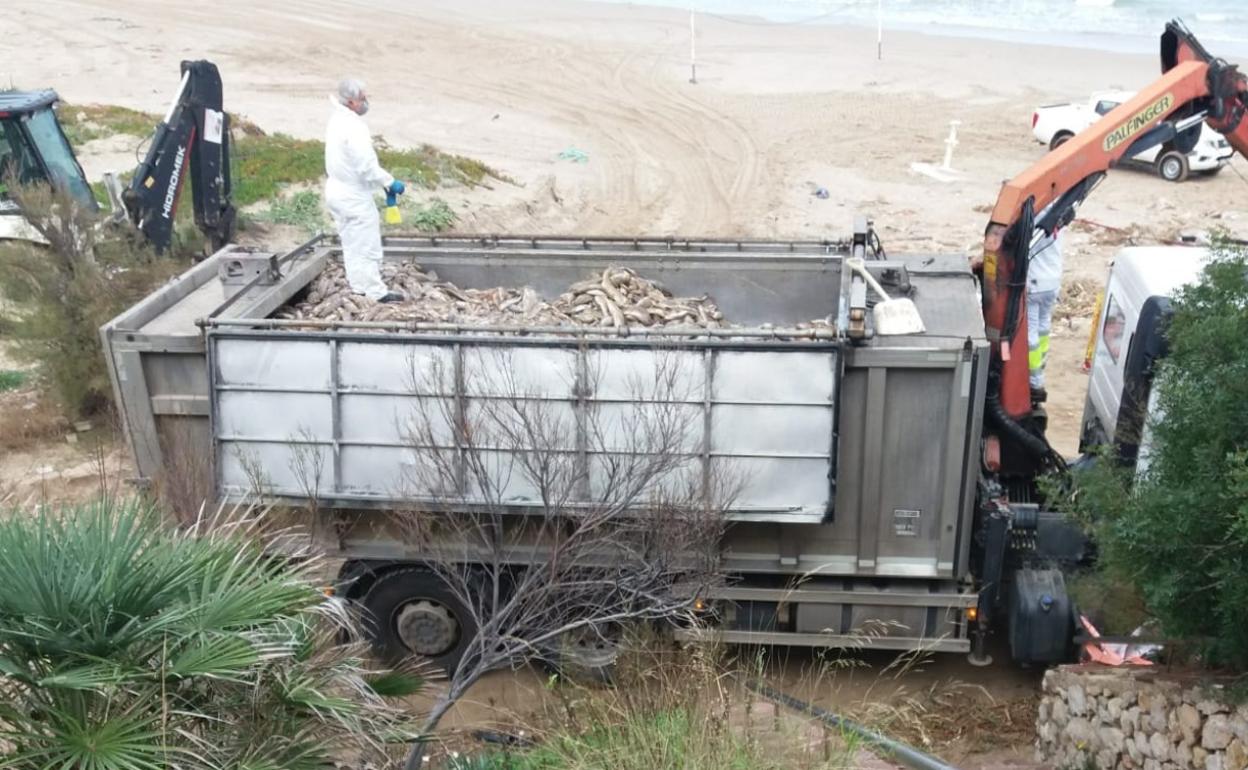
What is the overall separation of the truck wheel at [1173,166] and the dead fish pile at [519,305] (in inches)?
681

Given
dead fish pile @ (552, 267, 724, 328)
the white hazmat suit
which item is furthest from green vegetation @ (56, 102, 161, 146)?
dead fish pile @ (552, 267, 724, 328)

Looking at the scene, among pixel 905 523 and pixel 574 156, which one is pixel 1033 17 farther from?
pixel 905 523

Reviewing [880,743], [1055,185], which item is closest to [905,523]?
[880,743]

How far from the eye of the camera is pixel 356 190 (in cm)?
986

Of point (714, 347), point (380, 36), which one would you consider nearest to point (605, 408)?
point (714, 347)

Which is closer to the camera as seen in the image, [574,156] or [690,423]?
[690,423]

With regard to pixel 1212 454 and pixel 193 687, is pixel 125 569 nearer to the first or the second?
pixel 193 687

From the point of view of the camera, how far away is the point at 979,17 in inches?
1986

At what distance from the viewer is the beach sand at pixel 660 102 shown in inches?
882

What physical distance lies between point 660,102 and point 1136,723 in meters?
26.2

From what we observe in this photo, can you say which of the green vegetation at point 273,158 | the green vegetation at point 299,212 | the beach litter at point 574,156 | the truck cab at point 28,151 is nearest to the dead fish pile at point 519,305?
the truck cab at point 28,151

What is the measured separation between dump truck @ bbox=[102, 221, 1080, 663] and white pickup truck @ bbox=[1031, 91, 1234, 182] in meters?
16.0

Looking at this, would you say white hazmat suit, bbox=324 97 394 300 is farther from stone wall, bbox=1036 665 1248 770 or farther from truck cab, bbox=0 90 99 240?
truck cab, bbox=0 90 99 240

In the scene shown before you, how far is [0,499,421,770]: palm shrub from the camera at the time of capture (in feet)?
14.0
